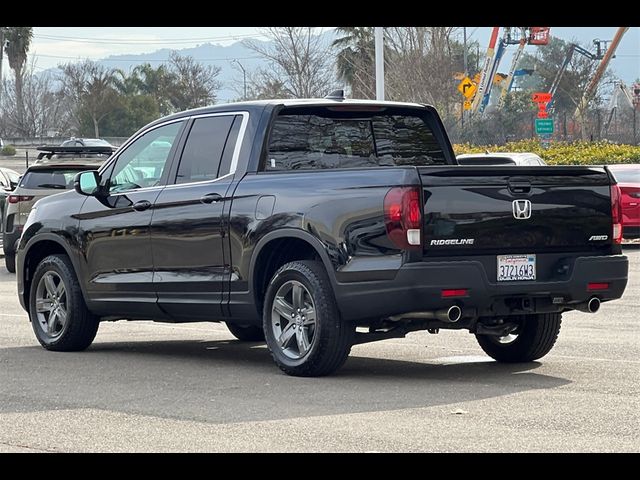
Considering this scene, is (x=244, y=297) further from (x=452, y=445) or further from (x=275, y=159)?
(x=452, y=445)

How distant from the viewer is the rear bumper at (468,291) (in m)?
9.20

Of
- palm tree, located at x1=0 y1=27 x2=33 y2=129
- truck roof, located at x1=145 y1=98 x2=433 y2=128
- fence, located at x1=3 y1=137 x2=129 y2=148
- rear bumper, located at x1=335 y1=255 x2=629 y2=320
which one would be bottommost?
fence, located at x1=3 y1=137 x2=129 y2=148

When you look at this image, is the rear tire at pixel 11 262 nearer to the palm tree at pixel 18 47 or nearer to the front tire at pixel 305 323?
the front tire at pixel 305 323

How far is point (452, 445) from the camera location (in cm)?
709

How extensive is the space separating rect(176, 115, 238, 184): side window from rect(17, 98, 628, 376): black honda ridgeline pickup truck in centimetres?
1

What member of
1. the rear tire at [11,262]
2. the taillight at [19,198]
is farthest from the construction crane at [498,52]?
the taillight at [19,198]

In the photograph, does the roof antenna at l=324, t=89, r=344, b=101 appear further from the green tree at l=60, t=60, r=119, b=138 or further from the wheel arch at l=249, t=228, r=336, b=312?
the green tree at l=60, t=60, r=119, b=138

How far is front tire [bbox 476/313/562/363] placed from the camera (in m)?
10.5

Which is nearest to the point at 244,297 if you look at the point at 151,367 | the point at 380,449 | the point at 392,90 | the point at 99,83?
the point at 151,367

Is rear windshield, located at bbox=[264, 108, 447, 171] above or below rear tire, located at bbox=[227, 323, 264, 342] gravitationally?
above

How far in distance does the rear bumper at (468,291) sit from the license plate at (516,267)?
0.05 m

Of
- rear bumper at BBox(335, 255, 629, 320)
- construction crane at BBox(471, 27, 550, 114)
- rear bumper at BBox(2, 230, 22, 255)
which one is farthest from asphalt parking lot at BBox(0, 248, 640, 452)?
construction crane at BBox(471, 27, 550, 114)

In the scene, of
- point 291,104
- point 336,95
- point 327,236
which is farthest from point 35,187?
point 327,236
